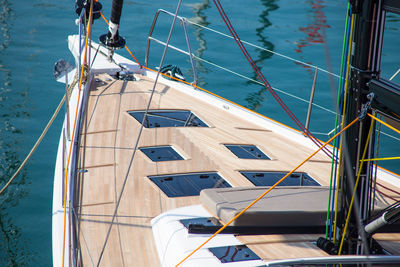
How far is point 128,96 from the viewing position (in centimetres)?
470

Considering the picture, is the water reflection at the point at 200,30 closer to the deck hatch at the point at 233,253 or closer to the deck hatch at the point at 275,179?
the deck hatch at the point at 275,179

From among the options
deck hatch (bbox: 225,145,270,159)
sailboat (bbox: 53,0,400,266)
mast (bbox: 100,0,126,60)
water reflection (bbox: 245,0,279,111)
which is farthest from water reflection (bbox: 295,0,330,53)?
deck hatch (bbox: 225,145,270,159)

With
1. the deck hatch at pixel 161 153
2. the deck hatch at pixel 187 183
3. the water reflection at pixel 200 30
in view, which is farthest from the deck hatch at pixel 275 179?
the water reflection at pixel 200 30

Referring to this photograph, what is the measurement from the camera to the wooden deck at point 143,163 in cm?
278

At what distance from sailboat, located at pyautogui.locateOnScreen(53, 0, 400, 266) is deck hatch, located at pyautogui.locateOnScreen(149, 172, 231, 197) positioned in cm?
1

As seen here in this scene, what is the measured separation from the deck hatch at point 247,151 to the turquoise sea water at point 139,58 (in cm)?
78

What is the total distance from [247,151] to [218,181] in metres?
0.58

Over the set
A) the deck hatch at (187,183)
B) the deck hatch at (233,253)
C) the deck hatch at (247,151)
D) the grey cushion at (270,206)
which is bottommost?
the deck hatch at (233,253)

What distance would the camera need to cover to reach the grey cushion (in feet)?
8.25

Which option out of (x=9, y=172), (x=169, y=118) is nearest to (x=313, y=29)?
(x=169, y=118)

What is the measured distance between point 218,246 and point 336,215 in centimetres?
59

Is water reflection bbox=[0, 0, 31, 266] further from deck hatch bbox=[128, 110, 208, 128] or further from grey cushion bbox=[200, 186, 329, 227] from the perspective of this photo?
grey cushion bbox=[200, 186, 329, 227]

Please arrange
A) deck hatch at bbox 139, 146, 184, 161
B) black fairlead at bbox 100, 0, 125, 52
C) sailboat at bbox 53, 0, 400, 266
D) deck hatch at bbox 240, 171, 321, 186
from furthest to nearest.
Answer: black fairlead at bbox 100, 0, 125, 52, deck hatch at bbox 139, 146, 184, 161, deck hatch at bbox 240, 171, 321, 186, sailboat at bbox 53, 0, 400, 266

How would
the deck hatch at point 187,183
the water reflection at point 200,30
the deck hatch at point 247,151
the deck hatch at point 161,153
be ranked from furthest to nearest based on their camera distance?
the water reflection at point 200,30, the deck hatch at point 247,151, the deck hatch at point 161,153, the deck hatch at point 187,183
